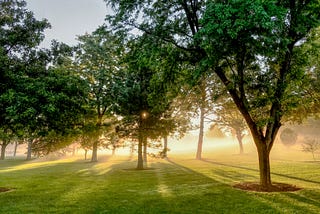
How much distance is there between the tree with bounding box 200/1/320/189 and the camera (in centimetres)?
1033

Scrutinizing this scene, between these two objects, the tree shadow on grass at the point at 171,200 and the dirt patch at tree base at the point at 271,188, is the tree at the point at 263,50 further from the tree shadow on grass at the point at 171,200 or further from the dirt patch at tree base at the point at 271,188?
the tree shadow on grass at the point at 171,200

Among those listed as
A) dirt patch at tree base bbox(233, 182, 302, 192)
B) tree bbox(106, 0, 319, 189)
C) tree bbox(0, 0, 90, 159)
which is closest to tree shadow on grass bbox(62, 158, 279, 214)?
dirt patch at tree base bbox(233, 182, 302, 192)

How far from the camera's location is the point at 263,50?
11.4 metres

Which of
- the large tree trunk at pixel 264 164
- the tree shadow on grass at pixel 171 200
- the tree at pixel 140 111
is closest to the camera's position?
the tree shadow on grass at pixel 171 200

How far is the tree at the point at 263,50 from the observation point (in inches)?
407

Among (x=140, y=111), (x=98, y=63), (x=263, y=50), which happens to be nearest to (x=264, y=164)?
(x=263, y=50)

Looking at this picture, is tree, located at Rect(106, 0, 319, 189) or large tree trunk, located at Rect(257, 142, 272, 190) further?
large tree trunk, located at Rect(257, 142, 272, 190)

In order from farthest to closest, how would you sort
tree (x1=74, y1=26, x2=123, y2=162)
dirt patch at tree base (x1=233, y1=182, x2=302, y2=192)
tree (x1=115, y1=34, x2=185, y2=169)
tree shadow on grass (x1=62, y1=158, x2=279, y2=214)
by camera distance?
tree (x1=74, y1=26, x2=123, y2=162)
tree (x1=115, y1=34, x2=185, y2=169)
dirt patch at tree base (x1=233, y1=182, x2=302, y2=192)
tree shadow on grass (x1=62, y1=158, x2=279, y2=214)

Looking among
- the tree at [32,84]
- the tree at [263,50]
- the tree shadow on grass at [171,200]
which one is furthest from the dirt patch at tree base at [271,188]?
the tree at [32,84]

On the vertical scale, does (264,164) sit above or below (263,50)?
below

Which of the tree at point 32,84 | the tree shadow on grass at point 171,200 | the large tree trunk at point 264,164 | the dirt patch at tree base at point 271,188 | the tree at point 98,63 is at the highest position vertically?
the tree at point 98,63

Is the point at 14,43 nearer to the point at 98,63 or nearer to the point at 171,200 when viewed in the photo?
the point at 171,200

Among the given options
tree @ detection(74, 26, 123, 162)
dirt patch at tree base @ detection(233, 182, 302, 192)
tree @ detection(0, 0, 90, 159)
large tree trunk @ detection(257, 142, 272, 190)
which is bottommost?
dirt patch at tree base @ detection(233, 182, 302, 192)

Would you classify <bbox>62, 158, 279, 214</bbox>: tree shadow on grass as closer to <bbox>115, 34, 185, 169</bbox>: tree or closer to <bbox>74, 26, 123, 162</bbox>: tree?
<bbox>115, 34, 185, 169</bbox>: tree
